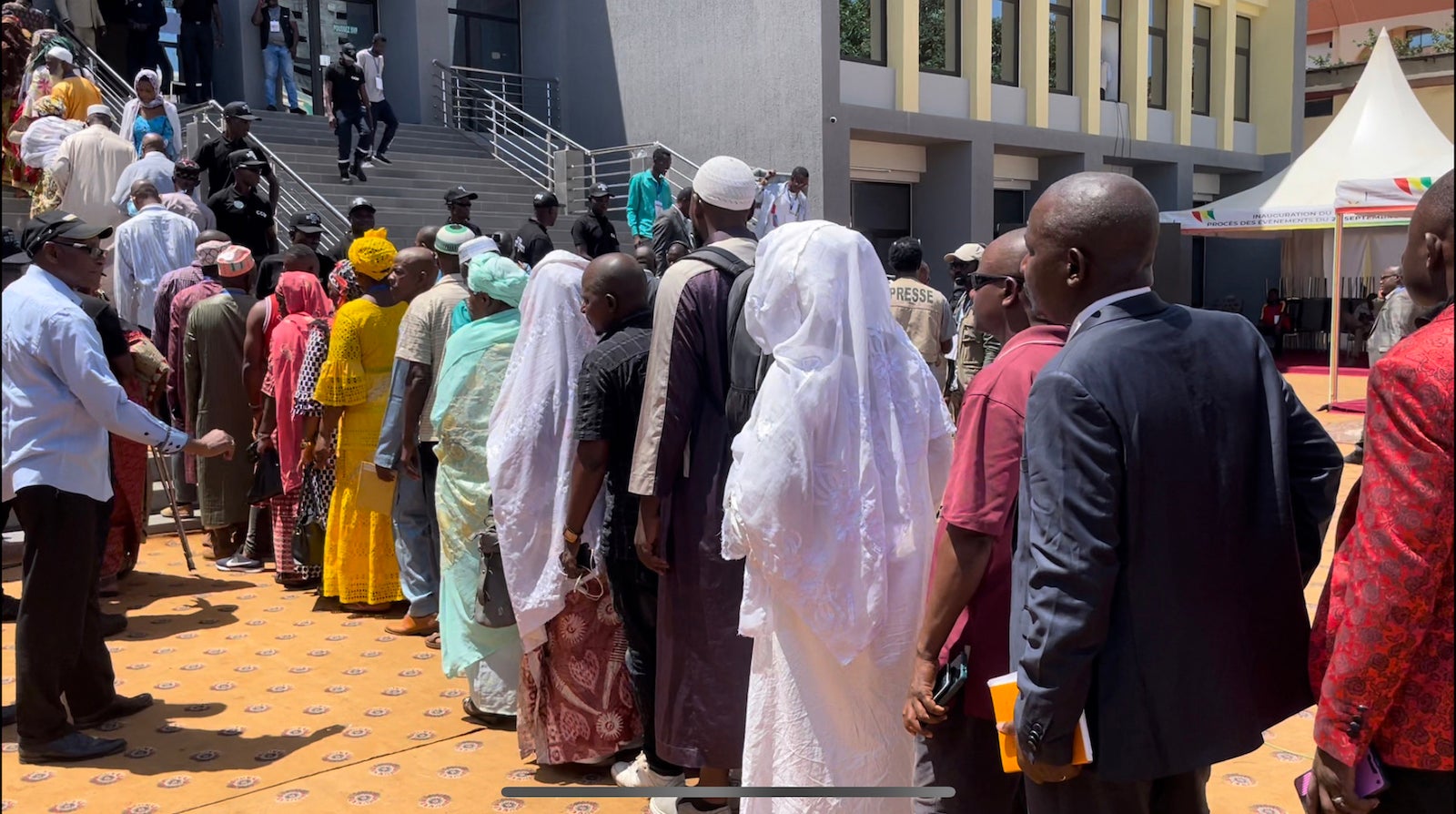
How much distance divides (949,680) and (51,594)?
10.9 feet

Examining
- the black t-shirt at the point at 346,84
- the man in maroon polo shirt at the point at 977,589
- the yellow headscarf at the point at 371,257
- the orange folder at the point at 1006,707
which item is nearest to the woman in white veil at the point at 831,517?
the man in maroon polo shirt at the point at 977,589

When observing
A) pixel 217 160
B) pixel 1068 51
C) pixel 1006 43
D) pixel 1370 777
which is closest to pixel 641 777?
pixel 1370 777

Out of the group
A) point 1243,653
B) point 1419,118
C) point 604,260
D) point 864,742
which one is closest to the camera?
point 1243,653

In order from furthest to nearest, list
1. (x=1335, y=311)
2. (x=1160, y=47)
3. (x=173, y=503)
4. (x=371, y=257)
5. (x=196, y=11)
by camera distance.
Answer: (x=1160, y=47) < (x=196, y=11) < (x=1335, y=311) < (x=173, y=503) < (x=371, y=257)

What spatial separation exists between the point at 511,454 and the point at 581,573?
1.52 ft

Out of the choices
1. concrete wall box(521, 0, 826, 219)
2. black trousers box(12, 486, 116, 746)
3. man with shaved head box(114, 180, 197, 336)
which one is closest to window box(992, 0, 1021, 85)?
concrete wall box(521, 0, 826, 219)

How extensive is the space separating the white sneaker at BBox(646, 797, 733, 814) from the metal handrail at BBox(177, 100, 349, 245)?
10.5 m

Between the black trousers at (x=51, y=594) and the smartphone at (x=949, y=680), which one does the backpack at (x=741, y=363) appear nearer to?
the smartphone at (x=949, y=680)

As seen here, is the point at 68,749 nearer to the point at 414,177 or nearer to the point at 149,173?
the point at 149,173

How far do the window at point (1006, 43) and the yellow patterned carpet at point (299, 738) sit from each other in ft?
55.6

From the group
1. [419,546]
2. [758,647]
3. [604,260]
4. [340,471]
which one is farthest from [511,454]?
[340,471]

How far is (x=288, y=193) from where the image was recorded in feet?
48.5

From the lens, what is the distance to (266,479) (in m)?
7.07

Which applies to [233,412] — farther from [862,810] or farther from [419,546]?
[862,810]
